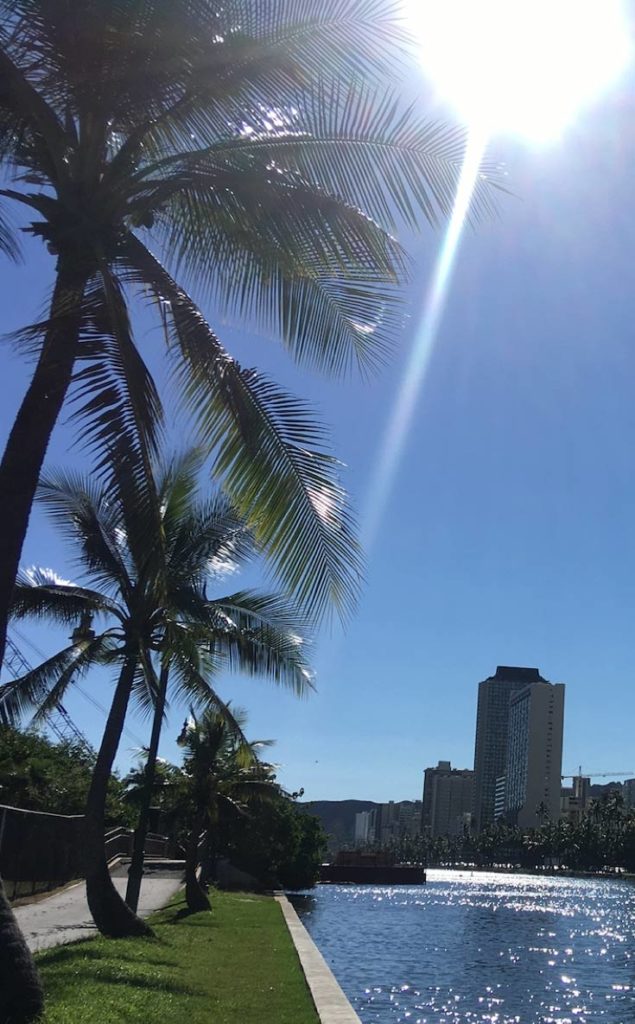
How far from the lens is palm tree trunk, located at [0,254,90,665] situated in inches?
289

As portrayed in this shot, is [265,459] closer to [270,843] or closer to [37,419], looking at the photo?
[37,419]

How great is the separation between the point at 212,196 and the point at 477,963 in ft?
90.4

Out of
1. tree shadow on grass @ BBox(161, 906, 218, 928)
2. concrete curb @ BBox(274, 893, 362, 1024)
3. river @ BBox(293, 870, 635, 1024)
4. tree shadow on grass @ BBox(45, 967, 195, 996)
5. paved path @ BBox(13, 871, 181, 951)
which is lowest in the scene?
river @ BBox(293, 870, 635, 1024)

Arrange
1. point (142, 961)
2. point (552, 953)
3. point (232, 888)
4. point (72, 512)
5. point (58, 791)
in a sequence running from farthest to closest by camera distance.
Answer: point (232, 888), point (552, 953), point (58, 791), point (72, 512), point (142, 961)

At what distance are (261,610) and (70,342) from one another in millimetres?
9564

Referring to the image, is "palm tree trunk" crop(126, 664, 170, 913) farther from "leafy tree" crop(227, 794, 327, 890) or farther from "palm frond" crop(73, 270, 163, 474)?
"leafy tree" crop(227, 794, 327, 890)

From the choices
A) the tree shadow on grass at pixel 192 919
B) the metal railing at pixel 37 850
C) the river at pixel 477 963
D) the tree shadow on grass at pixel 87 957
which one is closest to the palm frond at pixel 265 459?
the tree shadow on grass at pixel 87 957

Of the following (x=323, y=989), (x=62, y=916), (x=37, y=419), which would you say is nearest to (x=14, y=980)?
(x=37, y=419)

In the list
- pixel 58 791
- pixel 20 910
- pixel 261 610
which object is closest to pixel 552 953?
pixel 58 791

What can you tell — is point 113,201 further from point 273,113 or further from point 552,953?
point 552,953

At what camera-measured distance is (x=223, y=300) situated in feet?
29.8

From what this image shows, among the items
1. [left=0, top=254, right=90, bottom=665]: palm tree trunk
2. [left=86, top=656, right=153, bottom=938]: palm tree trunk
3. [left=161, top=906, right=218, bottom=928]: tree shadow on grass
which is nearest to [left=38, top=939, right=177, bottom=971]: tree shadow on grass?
[left=86, top=656, right=153, bottom=938]: palm tree trunk

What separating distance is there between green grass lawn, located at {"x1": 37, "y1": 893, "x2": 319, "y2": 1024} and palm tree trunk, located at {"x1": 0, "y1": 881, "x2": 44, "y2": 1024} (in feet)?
0.83

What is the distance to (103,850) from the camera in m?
15.3
